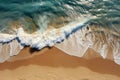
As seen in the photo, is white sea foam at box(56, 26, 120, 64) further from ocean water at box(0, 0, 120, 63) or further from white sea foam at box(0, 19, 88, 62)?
white sea foam at box(0, 19, 88, 62)

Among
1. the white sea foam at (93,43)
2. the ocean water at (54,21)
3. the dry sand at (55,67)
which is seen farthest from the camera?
the ocean water at (54,21)

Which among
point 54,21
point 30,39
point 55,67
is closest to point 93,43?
point 55,67

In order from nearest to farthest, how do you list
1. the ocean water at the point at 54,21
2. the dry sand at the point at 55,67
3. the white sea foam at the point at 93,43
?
1. the dry sand at the point at 55,67
2. the white sea foam at the point at 93,43
3. the ocean water at the point at 54,21

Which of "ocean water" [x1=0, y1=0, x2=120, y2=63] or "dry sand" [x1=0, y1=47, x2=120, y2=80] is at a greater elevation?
"ocean water" [x1=0, y1=0, x2=120, y2=63]

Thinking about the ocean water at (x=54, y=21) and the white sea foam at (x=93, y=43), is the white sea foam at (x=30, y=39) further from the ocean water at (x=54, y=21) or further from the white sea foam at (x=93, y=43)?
the white sea foam at (x=93, y=43)

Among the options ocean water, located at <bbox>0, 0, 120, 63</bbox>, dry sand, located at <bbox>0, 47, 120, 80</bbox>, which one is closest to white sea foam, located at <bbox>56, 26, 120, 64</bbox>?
ocean water, located at <bbox>0, 0, 120, 63</bbox>

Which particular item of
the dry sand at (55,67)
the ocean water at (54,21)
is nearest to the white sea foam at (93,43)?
the ocean water at (54,21)

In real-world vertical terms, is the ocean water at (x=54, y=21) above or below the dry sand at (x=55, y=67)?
above

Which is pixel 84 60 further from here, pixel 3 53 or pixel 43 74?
pixel 3 53

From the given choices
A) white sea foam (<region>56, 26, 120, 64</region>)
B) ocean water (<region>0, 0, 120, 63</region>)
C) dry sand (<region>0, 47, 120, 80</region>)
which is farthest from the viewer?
ocean water (<region>0, 0, 120, 63</region>)
